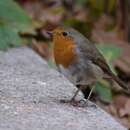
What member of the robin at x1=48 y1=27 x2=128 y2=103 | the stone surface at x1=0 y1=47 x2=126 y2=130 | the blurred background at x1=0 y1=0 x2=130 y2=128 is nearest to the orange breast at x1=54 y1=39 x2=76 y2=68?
the robin at x1=48 y1=27 x2=128 y2=103

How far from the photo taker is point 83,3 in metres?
8.81

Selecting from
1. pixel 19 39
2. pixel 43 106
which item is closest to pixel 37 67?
pixel 19 39

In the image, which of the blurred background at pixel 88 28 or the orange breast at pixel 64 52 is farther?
the blurred background at pixel 88 28

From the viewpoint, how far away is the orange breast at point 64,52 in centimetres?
523

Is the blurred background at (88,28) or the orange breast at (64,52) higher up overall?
the orange breast at (64,52)

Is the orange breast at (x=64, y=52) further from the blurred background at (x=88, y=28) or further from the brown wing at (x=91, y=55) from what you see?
the blurred background at (x=88, y=28)

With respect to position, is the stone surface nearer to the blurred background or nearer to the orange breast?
the orange breast

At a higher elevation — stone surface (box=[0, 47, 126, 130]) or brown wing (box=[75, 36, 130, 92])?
brown wing (box=[75, 36, 130, 92])

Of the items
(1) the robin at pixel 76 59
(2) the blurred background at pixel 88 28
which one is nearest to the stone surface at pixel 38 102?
(1) the robin at pixel 76 59

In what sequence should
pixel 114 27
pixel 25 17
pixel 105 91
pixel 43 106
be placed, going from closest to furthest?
pixel 43 106 → pixel 105 91 → pixel 25 17 → pixel 114 27

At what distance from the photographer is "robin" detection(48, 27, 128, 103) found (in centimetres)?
523

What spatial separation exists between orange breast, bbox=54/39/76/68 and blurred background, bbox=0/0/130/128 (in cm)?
108

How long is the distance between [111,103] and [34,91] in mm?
1593

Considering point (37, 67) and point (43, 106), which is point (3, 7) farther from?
point (43, 106)
